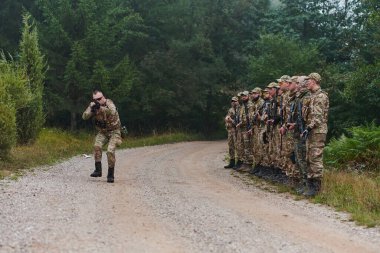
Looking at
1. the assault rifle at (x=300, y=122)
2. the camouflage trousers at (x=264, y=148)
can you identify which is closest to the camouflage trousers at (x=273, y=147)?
A: the camouflage trousers at (x=264, y=148)

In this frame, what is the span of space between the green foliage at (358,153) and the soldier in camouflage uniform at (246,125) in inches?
93.7

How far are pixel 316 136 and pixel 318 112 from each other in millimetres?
486

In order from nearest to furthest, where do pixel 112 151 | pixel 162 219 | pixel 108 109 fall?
pixel 162 219
pixel 112 151
pixel 108 109

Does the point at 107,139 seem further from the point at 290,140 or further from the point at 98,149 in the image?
the point at 290,140

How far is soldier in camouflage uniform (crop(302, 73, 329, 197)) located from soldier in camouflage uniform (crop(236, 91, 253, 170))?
496 cm

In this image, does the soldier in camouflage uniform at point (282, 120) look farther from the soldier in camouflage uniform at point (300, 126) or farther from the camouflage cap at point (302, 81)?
the camouflage cap at point (302, 81)

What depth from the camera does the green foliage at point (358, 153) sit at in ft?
49.0

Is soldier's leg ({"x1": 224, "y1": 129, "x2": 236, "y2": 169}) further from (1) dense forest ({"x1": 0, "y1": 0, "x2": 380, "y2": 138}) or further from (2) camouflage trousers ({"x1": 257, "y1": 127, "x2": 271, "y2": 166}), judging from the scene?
(1) dense forest ({"x1": 0, "y1": 0, "x2": 380, "y2": 138})

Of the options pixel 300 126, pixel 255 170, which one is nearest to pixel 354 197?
pixel 300 126

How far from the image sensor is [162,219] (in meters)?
7.66

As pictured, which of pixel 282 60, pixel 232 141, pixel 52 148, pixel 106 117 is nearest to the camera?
pixel 106 117

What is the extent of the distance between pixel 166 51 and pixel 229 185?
24116 mm

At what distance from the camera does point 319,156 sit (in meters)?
10.4

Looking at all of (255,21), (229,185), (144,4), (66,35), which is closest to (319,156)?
(229,185)
